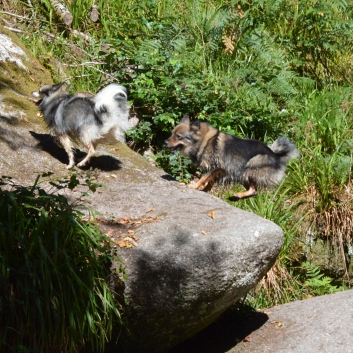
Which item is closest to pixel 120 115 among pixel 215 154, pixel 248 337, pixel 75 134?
pixel 75 134

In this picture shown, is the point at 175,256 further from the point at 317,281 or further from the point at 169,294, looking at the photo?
the point at 317,281

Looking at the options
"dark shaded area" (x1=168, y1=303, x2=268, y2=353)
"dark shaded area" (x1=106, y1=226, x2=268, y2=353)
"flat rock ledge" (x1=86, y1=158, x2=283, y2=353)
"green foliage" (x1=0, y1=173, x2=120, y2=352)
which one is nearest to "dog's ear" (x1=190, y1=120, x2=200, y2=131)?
"flat rock ledge" (x1=86, y1=158, x2=283, y2=353)

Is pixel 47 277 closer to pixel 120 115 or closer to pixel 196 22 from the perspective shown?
pixel 120 115

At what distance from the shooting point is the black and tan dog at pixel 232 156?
7.27 metres

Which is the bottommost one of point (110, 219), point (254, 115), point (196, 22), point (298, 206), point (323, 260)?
point (323, 260)

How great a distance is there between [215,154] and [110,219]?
2.08m

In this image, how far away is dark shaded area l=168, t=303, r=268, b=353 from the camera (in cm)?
584

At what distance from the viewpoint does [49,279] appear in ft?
14.7

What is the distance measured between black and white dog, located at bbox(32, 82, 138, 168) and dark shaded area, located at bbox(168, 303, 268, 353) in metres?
2.11

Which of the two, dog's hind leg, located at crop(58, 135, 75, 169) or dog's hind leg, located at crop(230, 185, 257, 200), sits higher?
dog's hind leg, located at crop(58, 135, 75, 169)

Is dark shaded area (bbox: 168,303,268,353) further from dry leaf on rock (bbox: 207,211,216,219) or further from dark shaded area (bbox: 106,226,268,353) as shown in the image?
dry leaf on rock (bbox: 207,211,216,219)

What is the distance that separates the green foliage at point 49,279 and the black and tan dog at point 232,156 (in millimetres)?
2730

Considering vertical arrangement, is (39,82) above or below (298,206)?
above

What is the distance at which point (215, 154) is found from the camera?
23.9 feet
